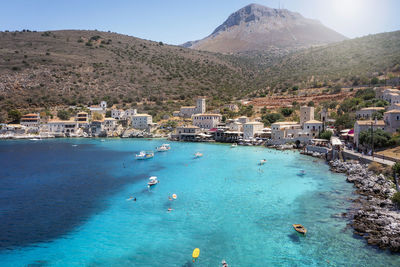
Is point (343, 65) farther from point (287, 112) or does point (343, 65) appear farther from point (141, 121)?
point (141, 121)

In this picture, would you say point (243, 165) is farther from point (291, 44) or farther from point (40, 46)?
point (291, 44)

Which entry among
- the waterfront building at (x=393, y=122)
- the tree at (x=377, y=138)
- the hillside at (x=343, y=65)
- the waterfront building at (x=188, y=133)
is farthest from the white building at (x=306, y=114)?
the hillside at (x=343, y=65)

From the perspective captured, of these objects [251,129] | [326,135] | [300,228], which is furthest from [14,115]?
[300,228]

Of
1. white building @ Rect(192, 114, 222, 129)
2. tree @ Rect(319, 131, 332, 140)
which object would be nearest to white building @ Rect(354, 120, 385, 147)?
tree @ Rect(319, 131, 332, 140)

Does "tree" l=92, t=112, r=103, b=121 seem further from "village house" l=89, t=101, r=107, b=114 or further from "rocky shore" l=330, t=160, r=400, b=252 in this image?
"rocky shore" l=330, t=160, r=400, b=252

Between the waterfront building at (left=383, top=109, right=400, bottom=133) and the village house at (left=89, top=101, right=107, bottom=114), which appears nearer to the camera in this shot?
the waterfront building at (left=383, top=109, right=400, bottom=133)

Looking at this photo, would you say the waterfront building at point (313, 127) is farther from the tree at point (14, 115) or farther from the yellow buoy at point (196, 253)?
the tree at point (14, 115)

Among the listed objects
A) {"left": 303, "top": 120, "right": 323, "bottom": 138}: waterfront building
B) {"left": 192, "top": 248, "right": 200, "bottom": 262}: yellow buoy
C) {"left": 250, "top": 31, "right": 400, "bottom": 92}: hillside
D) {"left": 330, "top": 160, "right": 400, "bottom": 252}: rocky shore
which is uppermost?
{"left": 250, "top": 31, "right": 400, "bottom": 92}: hillside

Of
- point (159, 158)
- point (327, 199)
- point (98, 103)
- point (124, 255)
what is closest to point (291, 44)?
point (98, 103)
